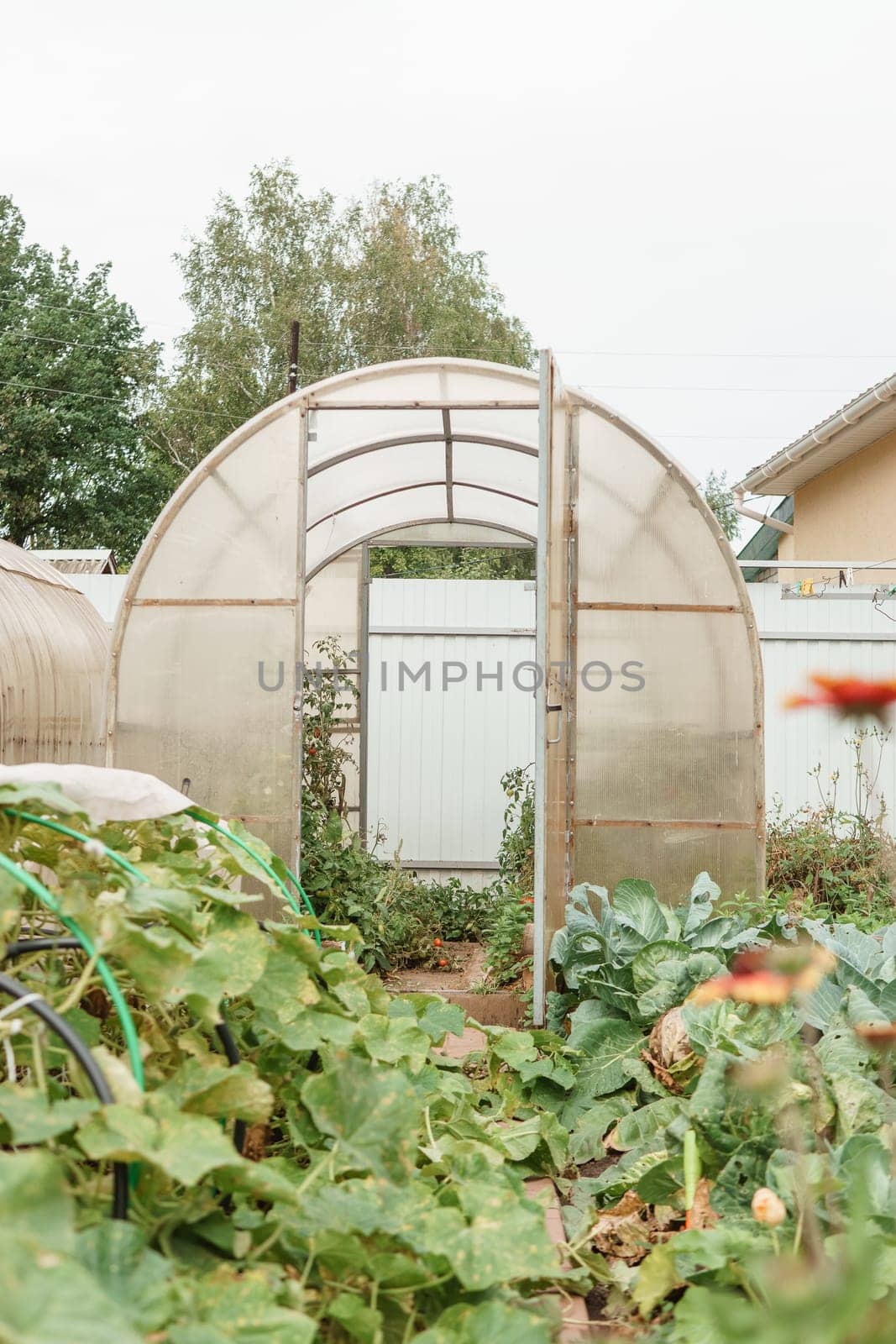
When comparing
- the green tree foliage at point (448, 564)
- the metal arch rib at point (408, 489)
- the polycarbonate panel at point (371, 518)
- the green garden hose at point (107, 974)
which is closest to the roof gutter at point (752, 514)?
the green tree foliage at point (448, 564)

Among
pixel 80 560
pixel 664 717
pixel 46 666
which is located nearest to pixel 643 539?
pixel 664 717

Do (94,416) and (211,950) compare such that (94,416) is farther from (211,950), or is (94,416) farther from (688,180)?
(211,950)

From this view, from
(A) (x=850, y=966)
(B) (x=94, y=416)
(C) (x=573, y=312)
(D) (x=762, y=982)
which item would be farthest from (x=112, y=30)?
(C) (x=573, y=312)

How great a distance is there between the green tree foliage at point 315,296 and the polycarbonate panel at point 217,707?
46.1 feet

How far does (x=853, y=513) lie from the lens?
11.2m

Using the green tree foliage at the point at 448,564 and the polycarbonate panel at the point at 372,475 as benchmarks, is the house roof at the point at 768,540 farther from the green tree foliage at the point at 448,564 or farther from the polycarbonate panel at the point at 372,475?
the polycarbonate panel at the point at 372,475

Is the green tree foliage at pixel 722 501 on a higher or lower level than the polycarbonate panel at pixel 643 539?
higher

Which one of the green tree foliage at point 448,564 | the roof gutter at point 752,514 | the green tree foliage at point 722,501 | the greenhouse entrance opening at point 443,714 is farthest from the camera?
the green tree foliage at point 722,501

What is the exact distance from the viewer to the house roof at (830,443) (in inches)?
374

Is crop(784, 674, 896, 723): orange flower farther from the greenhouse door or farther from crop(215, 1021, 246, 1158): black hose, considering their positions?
the greenhouse door

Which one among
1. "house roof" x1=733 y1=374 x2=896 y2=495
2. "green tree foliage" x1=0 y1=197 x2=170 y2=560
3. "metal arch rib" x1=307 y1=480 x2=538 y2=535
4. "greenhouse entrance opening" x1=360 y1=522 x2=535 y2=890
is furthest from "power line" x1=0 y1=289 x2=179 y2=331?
"metal arch rib" x1=307 y1=480 x2=538 y2=535

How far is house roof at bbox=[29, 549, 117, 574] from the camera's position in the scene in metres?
12.1

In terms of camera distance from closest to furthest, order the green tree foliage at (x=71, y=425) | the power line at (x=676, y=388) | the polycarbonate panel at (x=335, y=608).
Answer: the polycarbonate panel at (x=335, y=608) < the green tree foliage at (x=71, y=425) < the power line at (x=676, y=388)

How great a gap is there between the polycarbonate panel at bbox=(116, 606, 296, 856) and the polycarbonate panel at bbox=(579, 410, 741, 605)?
1.37m
